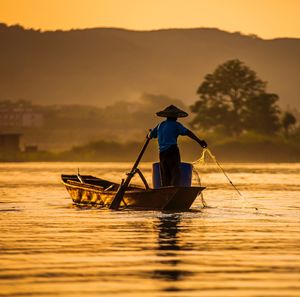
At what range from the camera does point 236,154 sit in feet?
523

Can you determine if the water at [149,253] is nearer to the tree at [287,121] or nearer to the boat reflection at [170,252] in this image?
the boat reflection at [170,252]

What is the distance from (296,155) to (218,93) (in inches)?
456

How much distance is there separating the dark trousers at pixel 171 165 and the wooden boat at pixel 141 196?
0.50 meters

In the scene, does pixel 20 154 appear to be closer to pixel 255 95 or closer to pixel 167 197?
pixel 255 95

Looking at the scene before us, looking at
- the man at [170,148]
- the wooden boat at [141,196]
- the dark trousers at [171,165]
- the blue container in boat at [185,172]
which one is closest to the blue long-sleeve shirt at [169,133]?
the man at [170,148]

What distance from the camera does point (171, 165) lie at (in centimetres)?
3069

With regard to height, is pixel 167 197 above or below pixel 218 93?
below

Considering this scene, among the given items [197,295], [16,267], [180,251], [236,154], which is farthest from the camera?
[236,154]

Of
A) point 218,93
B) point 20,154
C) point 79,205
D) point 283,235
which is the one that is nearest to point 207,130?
point 218,93

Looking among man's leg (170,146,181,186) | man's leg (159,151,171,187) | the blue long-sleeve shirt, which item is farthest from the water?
the blue long-sleeve shirt

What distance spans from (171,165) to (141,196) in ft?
3.47

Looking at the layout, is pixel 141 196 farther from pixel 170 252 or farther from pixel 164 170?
pixel 170 252

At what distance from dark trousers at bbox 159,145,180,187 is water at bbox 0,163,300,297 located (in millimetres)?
918

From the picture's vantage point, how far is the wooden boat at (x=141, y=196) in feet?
99.0
